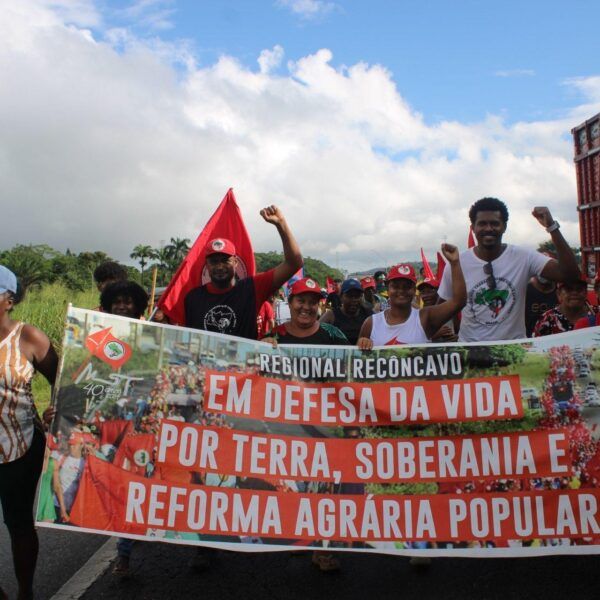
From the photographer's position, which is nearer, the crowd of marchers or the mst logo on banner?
the mst logo on banner

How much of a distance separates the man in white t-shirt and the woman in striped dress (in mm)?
2555

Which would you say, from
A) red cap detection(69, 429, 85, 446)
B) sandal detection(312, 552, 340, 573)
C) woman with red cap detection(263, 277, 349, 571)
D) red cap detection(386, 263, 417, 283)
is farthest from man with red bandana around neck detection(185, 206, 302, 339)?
sandal detection(312, 552, 340, 573)

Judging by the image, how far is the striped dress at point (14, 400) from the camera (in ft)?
9.83

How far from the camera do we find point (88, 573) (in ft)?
11.5

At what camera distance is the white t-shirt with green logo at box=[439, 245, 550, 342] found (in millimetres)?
3863

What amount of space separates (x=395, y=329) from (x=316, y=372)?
63 cm

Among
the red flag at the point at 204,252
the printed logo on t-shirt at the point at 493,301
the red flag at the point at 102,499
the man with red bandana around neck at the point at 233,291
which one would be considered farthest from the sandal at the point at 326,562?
the red flag at the point at 204,252

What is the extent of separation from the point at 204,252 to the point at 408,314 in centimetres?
197

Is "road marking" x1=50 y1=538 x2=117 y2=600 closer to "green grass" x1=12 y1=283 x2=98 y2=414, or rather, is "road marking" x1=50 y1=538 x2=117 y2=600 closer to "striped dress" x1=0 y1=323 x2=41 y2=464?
"striped dress" x1=0 y1=323 x2=41 y2=464

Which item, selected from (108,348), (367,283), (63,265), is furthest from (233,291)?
(63,265)

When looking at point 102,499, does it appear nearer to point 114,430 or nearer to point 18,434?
point 114,430

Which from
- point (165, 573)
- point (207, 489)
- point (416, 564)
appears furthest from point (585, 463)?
point (165, 573)

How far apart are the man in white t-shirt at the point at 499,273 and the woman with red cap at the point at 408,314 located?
192 millimetres

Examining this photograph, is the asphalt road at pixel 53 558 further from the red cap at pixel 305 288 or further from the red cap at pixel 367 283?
the red cap at pixel 367 283
